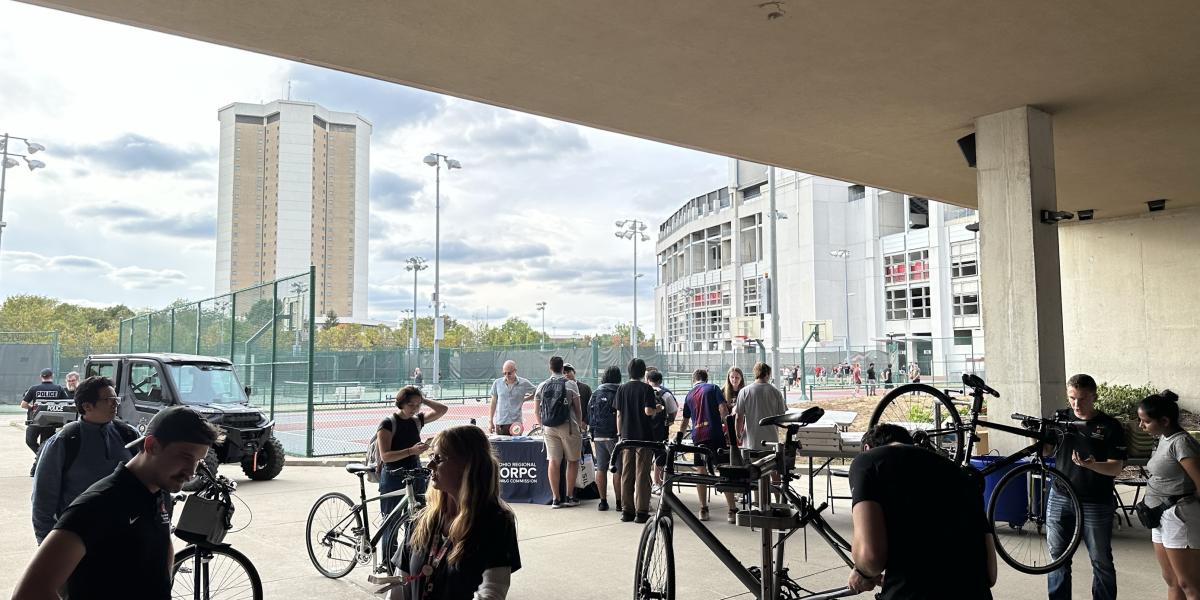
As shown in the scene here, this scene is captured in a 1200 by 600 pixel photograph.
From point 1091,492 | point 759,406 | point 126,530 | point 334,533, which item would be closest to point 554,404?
point 759,406

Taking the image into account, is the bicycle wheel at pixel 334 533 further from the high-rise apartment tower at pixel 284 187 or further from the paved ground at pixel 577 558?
the high-rise apartment tower at pixel 284 187

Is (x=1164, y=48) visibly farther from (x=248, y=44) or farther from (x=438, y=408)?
(x=248, y=44)

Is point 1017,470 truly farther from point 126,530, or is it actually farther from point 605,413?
point 126,530

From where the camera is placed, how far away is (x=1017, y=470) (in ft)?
22.3

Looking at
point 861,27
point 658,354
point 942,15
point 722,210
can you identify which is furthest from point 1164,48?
point 722,210

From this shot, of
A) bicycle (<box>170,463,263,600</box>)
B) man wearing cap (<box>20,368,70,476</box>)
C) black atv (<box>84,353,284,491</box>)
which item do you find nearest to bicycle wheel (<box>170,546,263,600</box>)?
bicycle (<box>170,463,263,600</box>)

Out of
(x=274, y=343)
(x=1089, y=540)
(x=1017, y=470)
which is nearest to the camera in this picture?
(x=1089, y=540)

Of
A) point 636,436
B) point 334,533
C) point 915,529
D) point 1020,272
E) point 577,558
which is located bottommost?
point 577,558

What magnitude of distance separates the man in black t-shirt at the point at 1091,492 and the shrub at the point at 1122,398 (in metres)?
11.5

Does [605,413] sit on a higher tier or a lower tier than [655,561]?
higher

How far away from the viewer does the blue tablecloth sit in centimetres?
1170

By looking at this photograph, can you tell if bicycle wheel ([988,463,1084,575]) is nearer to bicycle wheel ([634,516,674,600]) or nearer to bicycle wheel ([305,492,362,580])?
bicycle wheel ([634,516,674,600])

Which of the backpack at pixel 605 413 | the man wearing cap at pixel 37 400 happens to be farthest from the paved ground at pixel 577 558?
the man wearing cap at pixel 37 400

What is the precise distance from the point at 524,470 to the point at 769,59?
21.8 feet
